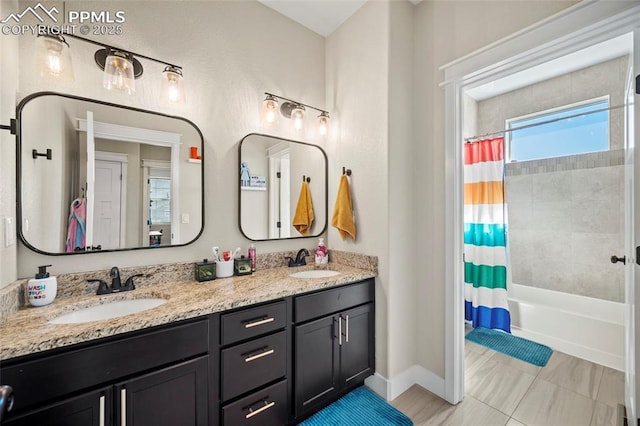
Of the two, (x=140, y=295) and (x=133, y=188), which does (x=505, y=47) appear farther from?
(x=140, y=295)

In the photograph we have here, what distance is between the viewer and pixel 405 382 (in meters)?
2.02

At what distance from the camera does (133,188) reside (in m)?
1.62

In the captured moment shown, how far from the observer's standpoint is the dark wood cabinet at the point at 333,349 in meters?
1.62

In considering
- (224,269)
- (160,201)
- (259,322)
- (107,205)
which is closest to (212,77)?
(160,201)

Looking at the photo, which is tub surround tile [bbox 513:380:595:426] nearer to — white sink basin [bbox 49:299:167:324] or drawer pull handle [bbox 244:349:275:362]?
drawer pull handle [bbox 244:349:275:362]

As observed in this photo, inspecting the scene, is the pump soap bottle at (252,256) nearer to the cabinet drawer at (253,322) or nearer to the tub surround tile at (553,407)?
the cabinet drawer at (253,322)

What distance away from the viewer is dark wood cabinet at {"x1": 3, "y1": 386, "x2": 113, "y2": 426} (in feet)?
2.98

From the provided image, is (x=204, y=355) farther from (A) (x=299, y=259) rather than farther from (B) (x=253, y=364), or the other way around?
(A) (x=299, y=259)

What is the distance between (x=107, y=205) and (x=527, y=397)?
2950mm

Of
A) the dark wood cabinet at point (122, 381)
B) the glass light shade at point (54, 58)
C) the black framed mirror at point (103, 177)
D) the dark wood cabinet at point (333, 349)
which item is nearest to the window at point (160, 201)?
the black framed mirror at point (103, 177)

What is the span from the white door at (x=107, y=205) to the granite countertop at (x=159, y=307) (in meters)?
0.30

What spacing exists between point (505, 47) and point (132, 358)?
8.21 feet

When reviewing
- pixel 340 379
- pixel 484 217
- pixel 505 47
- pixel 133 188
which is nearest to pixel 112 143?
pixel 133 188

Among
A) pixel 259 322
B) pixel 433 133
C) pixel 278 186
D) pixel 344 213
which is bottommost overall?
pixel 259 322
